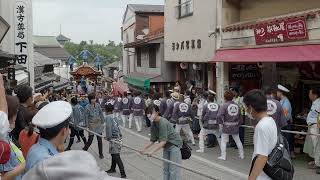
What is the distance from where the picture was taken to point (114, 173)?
11.7 meters

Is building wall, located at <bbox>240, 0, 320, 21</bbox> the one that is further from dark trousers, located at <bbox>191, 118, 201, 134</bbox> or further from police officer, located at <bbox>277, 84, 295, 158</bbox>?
dark trousers, located at <bbox>191, 118, 201, 134</bbox>

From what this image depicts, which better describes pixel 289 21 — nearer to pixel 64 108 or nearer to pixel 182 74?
pixel 64 108

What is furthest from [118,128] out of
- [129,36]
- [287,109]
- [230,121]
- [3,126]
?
[129,36]

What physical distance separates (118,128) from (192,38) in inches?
441

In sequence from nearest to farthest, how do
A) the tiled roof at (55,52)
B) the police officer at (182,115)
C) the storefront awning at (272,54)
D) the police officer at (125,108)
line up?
the storefront awning at (272,54)
the police officer at (182,115)
the police officer at (125,108)
the tiled roof at (55,52)

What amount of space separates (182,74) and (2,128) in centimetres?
2371

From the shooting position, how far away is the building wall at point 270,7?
52.3 ft

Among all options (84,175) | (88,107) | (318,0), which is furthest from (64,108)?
(318,0)

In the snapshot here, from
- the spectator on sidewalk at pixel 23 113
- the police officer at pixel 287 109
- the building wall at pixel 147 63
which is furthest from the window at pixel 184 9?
the spectator on sidewalk at pixel 23 113

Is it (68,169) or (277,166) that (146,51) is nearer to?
(277,166)

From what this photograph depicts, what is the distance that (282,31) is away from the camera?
14.2 meters

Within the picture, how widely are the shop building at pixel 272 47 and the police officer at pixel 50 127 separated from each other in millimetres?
9050

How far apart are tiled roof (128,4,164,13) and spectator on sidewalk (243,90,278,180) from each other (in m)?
33.4

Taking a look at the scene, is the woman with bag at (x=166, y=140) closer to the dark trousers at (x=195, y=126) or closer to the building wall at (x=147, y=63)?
the dark trousers at (x=195, y=126)
